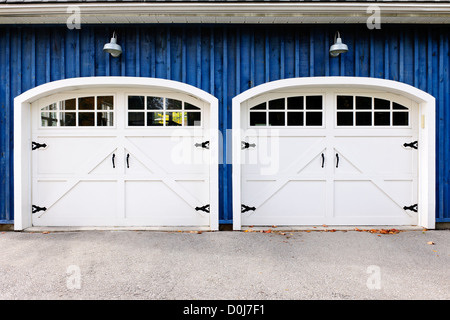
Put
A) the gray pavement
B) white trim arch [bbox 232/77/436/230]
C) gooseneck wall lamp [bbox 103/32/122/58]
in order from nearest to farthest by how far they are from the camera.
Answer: the gray pavement
gooseneck wall lamp [bbox 103/32/122/58]
white trim arch [bbox 232/77/436/230]

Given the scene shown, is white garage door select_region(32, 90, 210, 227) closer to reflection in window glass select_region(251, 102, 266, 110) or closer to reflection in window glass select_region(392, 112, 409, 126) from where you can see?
reflection in window glass select_region(251, 102, 266, 110)

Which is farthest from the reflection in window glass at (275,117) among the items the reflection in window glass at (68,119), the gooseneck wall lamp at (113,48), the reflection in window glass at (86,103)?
the reflection in window glass at (68,119)

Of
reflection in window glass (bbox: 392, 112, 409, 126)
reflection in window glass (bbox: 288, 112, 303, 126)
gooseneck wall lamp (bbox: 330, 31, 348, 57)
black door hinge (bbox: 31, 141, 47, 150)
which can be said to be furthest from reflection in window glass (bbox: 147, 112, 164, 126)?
reflection in window glass (bbox: 392, 112, 409, 126)

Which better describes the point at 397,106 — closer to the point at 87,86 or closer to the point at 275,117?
the point at 275,117

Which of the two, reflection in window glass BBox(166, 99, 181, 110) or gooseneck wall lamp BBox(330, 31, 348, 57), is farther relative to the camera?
reflection in window glass BBox(166, 99, 181, 110)

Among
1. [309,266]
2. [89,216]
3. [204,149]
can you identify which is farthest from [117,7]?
[309,266]

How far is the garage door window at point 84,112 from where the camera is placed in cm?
403

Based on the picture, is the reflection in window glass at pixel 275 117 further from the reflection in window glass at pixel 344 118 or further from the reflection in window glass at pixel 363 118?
the reflection in window glass at pixel 363 118

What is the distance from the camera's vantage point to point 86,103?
4.04 meters

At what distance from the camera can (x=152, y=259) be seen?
114 inches

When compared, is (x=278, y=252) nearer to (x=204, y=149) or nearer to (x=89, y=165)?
(x=204, y=149)

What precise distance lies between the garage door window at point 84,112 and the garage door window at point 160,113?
0.32 meters

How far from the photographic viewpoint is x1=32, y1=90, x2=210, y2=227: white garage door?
13.1 feet

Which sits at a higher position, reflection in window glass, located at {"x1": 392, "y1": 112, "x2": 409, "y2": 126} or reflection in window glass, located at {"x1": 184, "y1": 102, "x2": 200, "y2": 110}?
reflection in window glass, located at {"x1": 184, "y1": 102, "x2": 200, "y2": 110}
